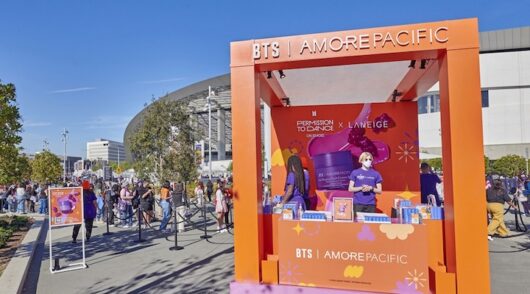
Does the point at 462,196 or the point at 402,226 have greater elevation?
the point at 462,196

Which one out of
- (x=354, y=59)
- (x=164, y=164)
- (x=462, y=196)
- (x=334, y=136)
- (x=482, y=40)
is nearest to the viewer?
(x=462, y=196)

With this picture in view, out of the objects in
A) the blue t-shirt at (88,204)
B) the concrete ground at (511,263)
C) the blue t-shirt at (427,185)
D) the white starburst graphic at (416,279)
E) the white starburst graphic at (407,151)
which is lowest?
the concrete ground at (511,263)

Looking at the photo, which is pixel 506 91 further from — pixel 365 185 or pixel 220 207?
pixel 365 185

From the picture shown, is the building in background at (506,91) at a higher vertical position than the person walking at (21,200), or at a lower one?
higher

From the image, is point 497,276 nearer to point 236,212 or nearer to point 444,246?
point 444,246

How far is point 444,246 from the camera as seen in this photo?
16.2ft

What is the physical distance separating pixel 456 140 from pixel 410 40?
53.0 inches

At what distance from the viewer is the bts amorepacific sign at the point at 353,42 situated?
449 centimetres

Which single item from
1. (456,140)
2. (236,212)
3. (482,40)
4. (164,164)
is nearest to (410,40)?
(456,140)

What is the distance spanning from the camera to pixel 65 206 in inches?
273

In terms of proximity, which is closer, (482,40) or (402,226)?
(402,226)

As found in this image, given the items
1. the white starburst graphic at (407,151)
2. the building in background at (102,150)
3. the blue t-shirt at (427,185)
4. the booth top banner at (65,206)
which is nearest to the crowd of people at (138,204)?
the booth top banner at (65,206)

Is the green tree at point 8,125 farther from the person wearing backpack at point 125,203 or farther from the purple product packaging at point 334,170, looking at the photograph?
the purple product packaging at point 334,170

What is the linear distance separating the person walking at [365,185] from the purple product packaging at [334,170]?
2882 millimetres
